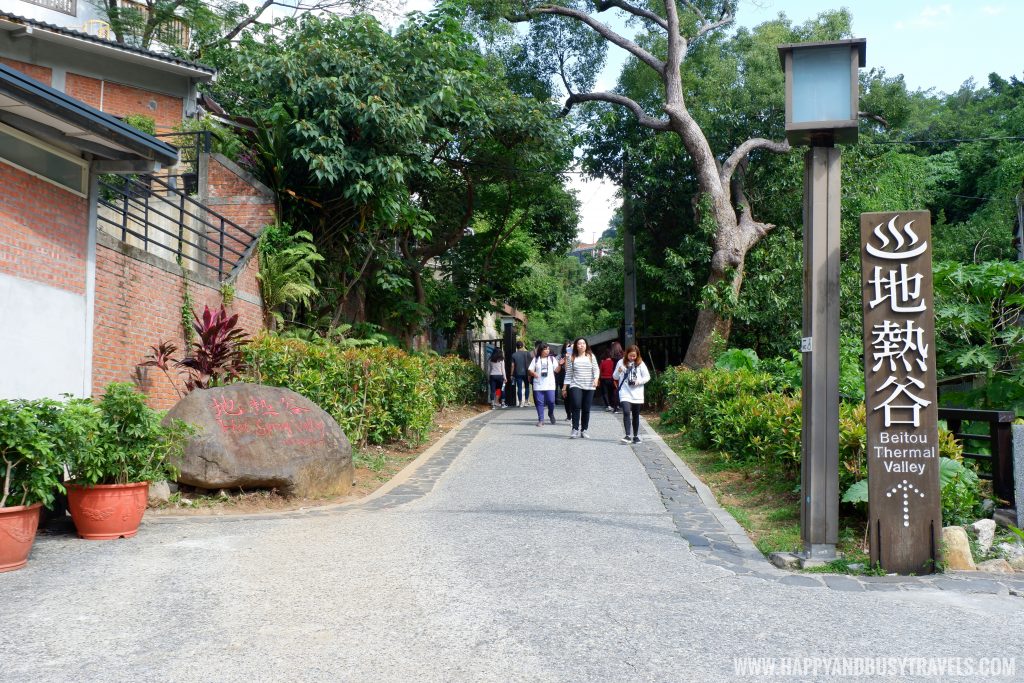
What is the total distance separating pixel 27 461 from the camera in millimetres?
6113

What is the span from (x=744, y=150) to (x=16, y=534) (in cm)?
2016

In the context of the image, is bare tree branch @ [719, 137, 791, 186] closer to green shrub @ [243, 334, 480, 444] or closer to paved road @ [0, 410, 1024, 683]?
green shrub @ [243, 334, 480, 444]

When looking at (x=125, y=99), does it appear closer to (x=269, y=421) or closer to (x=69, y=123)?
(x=69, y=123)

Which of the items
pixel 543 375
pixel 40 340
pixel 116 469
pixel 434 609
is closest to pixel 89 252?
pixel 40 340

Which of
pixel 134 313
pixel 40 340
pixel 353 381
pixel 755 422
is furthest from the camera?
pixel 353 381

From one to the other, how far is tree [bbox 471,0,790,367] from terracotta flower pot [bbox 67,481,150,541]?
16579mm

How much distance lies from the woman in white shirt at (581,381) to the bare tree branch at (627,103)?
33.0 feet

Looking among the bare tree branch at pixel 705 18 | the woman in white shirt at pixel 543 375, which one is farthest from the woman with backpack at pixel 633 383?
the bare tree branch at pixel 705 18

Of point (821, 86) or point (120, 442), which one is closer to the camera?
point (821, 86)

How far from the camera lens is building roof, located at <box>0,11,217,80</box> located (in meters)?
18.1

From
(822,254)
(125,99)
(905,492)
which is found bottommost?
(905,492)

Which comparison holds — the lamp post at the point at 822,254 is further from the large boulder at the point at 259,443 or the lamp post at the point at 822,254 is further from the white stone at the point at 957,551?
the large boulder at the point at 259,443

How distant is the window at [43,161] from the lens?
7930 millimetres

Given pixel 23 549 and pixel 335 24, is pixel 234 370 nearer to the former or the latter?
pixel 23 549
